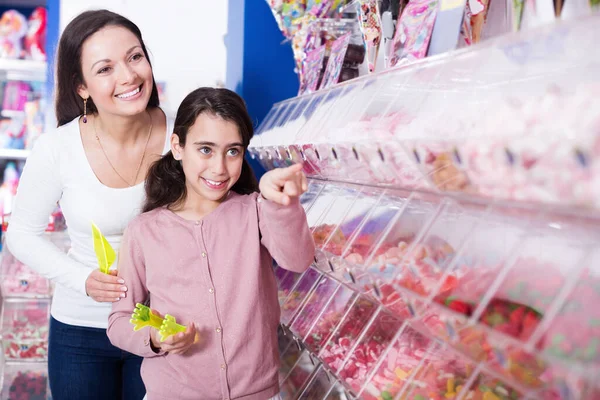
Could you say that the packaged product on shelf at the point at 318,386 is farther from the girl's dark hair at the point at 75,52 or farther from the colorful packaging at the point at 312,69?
the girl's dark hair at the point at 75,52

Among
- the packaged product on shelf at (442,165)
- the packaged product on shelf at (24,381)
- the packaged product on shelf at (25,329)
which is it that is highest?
the packaged product on shelf at (442,165)

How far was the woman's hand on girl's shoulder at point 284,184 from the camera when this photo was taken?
4.97ft

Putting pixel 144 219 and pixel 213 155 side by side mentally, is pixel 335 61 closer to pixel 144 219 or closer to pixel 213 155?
pixel 213 155

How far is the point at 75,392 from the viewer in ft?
7.15

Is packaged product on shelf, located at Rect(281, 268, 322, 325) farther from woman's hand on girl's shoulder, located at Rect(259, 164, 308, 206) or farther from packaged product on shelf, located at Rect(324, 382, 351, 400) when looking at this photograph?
woman's hand on girl's shoulder, located at Rect(259, 164, 308, 206)

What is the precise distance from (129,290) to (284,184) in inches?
25.5

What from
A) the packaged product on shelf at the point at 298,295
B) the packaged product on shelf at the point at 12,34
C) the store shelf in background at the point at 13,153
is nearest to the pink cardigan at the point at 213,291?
the packaged product on shelf at the point at 298,295

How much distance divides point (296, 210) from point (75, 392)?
1.08m

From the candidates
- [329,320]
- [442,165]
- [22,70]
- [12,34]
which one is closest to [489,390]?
[442,165]

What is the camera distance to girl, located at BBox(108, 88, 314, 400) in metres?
1.77

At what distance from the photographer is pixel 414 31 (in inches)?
69.8

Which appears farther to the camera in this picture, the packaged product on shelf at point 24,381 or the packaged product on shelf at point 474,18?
the packaged product on shelf at point 24,381

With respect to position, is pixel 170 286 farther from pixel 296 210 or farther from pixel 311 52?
pixel 311 52

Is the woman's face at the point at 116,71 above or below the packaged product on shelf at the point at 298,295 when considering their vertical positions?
above
